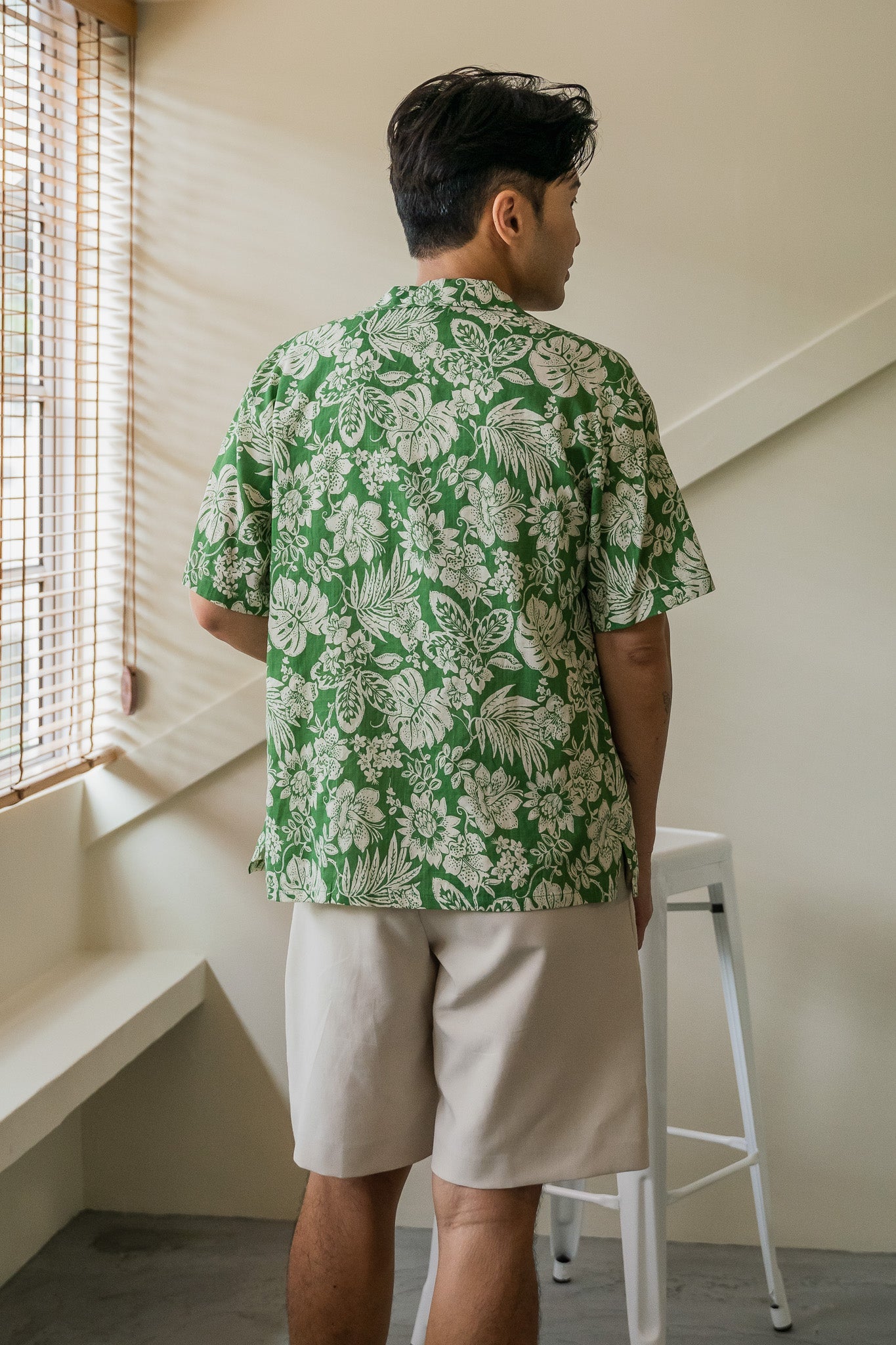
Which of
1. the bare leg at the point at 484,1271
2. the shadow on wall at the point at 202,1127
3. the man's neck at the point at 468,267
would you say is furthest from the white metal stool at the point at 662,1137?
the man's neck at the point at 468,267

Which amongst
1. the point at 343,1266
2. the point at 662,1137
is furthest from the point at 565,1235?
the point at 343,1266

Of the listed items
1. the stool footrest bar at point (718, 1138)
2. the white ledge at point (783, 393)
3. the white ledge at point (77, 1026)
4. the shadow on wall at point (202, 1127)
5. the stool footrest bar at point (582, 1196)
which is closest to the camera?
the white ledge at point (77, 1026)

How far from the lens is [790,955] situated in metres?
2.34

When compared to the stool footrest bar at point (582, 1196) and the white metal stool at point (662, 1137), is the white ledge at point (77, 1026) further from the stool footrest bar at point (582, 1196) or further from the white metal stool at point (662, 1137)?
the stool footrest bar at point (582, 1196)

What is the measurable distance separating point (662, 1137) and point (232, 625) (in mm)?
1093

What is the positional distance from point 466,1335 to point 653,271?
1.83 meters

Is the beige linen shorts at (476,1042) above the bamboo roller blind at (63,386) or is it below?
below

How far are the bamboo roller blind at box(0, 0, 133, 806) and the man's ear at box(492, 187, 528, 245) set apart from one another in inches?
41.9

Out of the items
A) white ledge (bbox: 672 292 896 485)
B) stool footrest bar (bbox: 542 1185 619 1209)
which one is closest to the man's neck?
white ledge (bbox: 672 292 896 485)

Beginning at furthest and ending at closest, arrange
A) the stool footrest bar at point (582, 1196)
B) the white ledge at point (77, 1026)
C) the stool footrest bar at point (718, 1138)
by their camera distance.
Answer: the stool footrest bar at point (718, 1138)
the stool footrest bar at point (582, 1196)
the white ledge at point (77, 1026)

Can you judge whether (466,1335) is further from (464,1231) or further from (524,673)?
(524,673)

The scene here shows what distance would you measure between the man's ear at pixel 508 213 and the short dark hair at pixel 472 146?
0.01 metres

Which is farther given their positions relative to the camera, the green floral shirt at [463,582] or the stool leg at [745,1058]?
the stool leg at [745,1058]

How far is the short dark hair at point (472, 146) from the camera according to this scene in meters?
1.33
